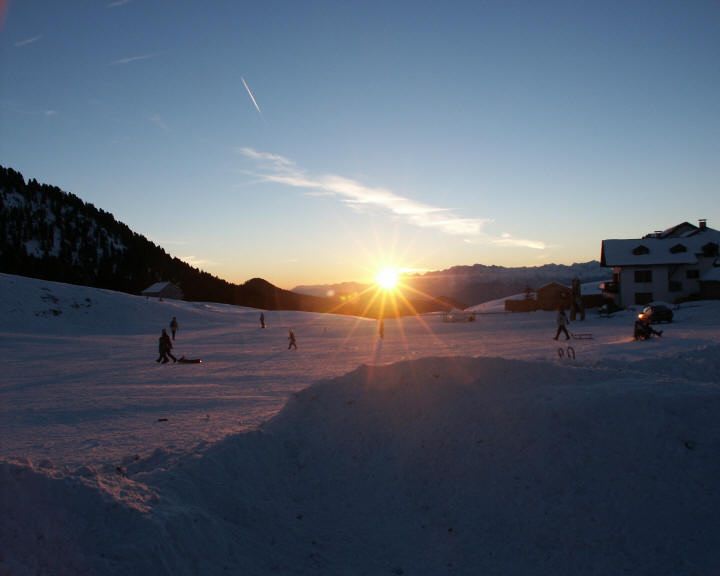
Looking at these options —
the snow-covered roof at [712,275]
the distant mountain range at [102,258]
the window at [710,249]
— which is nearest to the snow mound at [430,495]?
the snow-covered roof at [712,275]

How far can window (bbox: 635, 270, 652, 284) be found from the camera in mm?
54909

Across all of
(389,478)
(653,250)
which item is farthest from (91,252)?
(389,478)

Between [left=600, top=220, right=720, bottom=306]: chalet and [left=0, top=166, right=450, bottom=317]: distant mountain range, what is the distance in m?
37.4

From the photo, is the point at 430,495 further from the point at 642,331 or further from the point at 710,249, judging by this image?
the point at 710,249

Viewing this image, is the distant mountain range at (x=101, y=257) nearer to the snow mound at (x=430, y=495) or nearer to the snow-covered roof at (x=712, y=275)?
the snow-covered roof at (x=712, y=275)

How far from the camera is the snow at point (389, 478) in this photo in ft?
18.8

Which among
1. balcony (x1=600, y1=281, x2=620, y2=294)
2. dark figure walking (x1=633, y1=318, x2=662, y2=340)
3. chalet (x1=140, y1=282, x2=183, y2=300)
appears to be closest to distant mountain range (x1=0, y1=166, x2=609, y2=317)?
chalet (x1=140, y1=282, x2=183, y2=300)

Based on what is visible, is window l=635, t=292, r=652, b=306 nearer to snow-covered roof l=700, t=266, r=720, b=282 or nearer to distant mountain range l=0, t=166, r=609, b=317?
snow-covered roof l=700, t=266, r=720, b=282

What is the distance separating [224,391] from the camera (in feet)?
52.6

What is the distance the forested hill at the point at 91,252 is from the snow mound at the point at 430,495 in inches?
3312

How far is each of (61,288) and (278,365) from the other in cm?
4177

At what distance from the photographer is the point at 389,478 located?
8703 mm

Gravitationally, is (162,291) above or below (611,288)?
above

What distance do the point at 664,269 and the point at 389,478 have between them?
5598 centimetres
